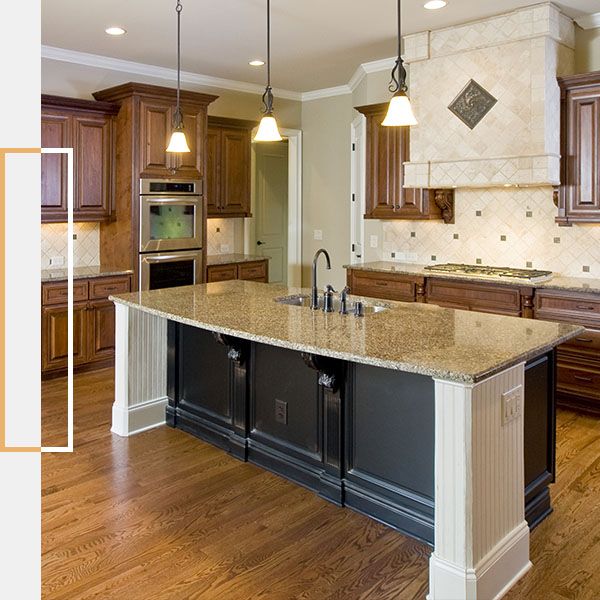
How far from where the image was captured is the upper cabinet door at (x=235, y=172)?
646 centimetres

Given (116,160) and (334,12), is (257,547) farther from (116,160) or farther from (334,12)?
(116,160)

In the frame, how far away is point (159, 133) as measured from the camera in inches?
219

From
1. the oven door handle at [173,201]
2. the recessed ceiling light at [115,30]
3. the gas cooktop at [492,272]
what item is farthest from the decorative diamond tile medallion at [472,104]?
the recessed ceiling light at [115,30]

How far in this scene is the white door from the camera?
8.09 metres

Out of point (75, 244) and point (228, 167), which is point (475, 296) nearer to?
point (228, 167)

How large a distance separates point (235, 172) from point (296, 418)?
13.0ft

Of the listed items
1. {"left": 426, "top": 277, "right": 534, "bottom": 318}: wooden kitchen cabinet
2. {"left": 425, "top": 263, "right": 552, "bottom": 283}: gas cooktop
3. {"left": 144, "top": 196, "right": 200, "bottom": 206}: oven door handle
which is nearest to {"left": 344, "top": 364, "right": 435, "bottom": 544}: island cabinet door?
{"left": 426, "top": 277, "right": 534, "bottom": 318}: wooden kitchen cabinet

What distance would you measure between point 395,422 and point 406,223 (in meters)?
3.50

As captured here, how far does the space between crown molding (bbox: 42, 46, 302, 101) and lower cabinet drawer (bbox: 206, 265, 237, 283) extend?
1.94 meters

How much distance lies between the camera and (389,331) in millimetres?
2756

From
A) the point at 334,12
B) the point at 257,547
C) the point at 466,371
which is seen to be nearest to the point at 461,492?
the point at 466,371

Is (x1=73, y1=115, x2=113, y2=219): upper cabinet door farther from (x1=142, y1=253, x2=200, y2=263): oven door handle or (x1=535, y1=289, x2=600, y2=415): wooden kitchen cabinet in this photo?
(x1=535, y1=289, x2=600, y2=415): wooden kitchen cabinet

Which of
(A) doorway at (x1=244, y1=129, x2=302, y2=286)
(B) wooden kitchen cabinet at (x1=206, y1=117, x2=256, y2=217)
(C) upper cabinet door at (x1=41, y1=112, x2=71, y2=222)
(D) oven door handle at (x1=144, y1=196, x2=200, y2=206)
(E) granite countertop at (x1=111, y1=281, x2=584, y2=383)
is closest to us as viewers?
(E) granite countertop at (x1=111, y1=281, x2=584, y2=383)

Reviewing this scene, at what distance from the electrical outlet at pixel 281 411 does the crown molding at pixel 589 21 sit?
365 centimetres
